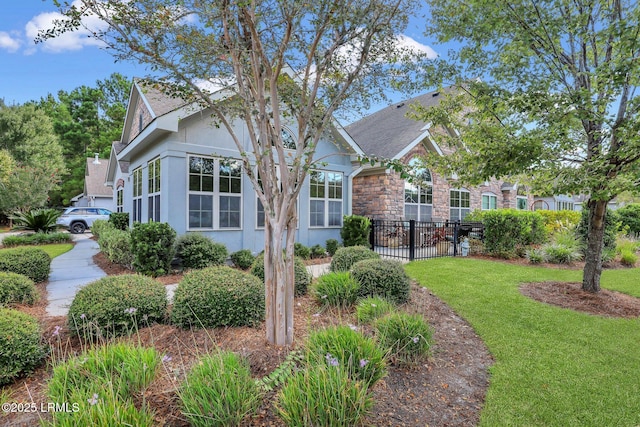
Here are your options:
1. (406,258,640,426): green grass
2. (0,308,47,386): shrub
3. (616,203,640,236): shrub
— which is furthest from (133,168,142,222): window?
(616,203,640,236): shrub

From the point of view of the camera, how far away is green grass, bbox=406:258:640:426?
2557 millimetres

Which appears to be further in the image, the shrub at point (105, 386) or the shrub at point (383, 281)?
the shrub at point (383, 281)

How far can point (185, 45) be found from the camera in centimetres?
382

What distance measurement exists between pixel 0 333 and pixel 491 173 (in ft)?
20.2

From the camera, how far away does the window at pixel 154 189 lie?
8.95 meters

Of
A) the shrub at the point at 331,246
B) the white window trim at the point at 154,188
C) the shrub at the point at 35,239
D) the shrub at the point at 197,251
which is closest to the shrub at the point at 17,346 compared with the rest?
the shrub at the point at 197,251

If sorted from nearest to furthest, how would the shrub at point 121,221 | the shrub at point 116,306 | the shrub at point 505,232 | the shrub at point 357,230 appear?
the shrub at point 116,306 → the shrub at point 505,232 → the shrub at point 357,230 → the shrub at point 121,221

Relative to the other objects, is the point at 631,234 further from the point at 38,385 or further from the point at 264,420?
the point at 38,385

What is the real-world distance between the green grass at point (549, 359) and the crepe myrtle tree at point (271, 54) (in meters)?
2.18

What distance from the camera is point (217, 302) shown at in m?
3.76

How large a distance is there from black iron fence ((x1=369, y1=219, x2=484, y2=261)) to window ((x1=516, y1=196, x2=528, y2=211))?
1011 centimetres

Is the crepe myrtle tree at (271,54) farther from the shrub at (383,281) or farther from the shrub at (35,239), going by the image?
the shrub at (35,239)

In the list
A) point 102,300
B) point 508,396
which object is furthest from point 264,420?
point 102,300

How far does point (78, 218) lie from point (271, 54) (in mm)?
22269
